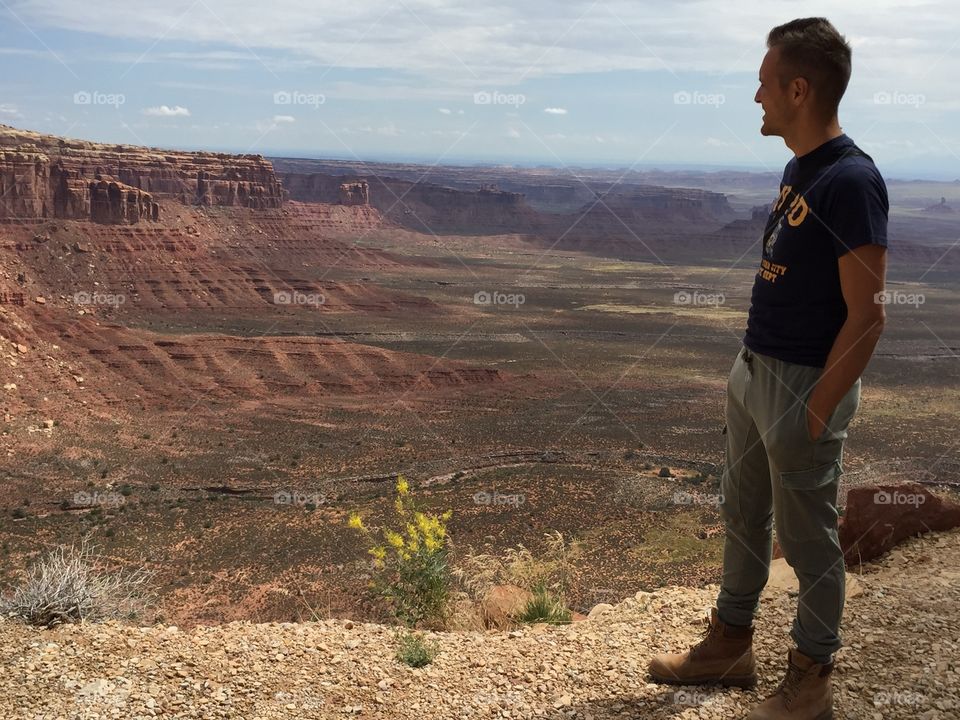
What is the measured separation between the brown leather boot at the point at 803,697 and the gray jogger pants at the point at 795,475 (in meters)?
0.06

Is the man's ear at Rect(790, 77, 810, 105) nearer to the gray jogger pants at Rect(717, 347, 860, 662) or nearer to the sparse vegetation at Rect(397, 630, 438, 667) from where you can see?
the gray jogger pants at Rect(717, 347, 860, 662)

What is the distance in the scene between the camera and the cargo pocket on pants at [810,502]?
295 centimetres

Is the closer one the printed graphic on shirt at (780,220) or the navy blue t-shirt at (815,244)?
the navy blue t-shirt at (815,244)

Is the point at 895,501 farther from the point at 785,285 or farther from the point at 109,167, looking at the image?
the point at 109,167

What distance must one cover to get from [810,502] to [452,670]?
5.57 ft

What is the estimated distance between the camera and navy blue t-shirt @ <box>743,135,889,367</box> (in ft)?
8.96

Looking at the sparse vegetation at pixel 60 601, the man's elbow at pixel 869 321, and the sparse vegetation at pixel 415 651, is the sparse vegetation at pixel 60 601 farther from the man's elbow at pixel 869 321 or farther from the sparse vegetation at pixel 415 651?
the man's elbow at pixel 869 321

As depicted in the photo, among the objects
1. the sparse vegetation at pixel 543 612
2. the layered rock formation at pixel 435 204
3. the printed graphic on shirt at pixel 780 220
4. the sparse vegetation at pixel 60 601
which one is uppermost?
the layered rock formation at pixel 435 204

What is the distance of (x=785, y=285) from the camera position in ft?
9.72

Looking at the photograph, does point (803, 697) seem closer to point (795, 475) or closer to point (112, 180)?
point (795, 475)

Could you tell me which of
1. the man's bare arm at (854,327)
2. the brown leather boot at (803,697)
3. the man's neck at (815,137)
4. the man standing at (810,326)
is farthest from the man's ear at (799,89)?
the brown leather boot at (803,697)

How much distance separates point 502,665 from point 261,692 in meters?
1.02

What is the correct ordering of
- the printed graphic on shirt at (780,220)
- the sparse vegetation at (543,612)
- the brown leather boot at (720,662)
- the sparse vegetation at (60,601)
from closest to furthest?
the printed graphic on shirt at (780,220)
the brown leather boot at (720,662)
the sparse vegetation at (60,601)
the sparse vegetation at (543,612)

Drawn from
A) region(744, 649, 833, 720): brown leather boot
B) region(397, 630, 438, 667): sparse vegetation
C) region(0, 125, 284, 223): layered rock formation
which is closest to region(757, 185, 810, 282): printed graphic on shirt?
region(744, 649, 833, 720): brown leather boot
